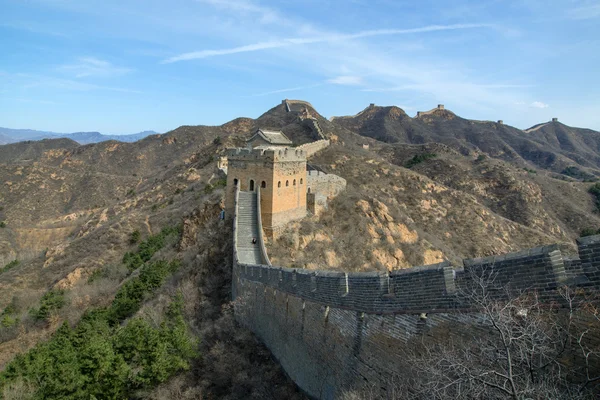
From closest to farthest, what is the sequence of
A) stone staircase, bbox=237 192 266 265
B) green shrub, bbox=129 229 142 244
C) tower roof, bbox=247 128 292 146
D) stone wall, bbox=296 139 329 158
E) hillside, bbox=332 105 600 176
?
1. stone staircase, bbox=237 192 266 265
2. tower roof, bbox=247 128 292 146
3. green shrub, bbox=129 229 142 244
4. stone wall, bbox=296 139 329 158
5. hillside, bbox=332 105 600 176

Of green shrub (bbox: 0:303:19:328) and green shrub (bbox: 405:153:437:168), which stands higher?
green shrub (bbox: 405:153:437:168)

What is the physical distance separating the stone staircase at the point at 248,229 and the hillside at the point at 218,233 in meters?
1.06

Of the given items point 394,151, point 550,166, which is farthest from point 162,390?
point 550,166

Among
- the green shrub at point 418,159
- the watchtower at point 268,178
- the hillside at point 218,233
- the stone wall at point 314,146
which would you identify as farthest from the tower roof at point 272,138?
the green shrub at point 418,159

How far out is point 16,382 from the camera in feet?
47.0

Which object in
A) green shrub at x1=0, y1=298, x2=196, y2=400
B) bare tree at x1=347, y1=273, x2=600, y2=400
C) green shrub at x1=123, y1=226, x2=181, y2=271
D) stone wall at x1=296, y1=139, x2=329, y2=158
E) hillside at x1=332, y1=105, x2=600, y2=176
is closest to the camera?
bare tree at x1=347, y1=273, x2=600, y2=400

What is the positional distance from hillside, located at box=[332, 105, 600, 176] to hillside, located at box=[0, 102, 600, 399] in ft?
94.7

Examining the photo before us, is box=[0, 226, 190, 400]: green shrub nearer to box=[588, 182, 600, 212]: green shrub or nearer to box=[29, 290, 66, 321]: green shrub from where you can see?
box=[29, 290, 66, 321]: green shrub

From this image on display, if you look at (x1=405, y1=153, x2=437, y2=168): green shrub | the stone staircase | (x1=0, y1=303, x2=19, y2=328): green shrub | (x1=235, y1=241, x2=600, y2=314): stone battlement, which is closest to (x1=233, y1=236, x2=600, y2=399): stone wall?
(x1=235, y1=241, x2=600, y2=314): stone battlement

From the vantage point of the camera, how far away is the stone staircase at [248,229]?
1920 centimetres

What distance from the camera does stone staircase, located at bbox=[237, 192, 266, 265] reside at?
756 inches

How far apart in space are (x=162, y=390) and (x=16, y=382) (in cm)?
628

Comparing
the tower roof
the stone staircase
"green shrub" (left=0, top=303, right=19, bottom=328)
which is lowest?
"green shrub" (left=0, top=303, right=19, bottom=328)

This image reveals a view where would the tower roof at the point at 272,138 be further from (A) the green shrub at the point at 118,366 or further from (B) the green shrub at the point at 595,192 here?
(B) the green shrub at the point at 595,192
